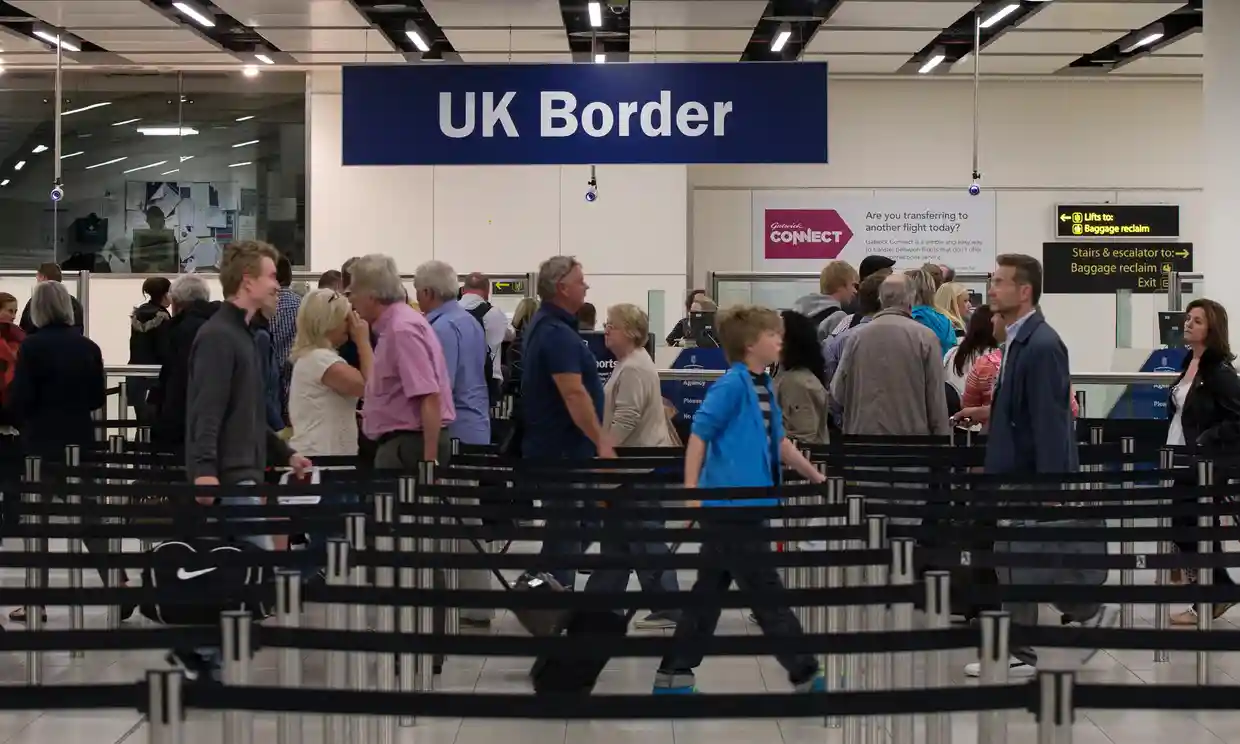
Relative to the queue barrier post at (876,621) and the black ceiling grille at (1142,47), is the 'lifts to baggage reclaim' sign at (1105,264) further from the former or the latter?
the queue barrier post at (876,621)

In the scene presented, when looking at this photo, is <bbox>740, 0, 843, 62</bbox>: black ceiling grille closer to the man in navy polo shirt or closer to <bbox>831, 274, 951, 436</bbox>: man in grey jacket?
<bbox>831, 274, 951, 436</bbox>: man in grey jacket

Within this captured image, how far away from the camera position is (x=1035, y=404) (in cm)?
539

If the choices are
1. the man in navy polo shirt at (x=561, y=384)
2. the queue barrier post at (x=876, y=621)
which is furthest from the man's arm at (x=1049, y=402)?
the man in navy polo shirt at (x=561, y=384)

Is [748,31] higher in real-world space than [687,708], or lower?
higher

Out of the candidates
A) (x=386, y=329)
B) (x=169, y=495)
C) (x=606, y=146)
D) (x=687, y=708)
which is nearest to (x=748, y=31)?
(x=606, y=146)

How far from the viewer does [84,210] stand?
57.1ft

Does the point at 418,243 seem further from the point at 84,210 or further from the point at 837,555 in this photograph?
the point at 837,555

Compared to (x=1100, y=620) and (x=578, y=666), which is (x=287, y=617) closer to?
(x=578, y=666)

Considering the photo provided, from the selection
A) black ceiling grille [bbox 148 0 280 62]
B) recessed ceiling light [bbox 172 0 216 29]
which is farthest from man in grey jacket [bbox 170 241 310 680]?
black ceiling grille [bbox 148 0 280 62]

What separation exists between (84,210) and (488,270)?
182 inches

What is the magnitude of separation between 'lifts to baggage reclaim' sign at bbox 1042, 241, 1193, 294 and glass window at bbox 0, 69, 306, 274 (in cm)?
863

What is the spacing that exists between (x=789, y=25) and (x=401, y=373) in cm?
914

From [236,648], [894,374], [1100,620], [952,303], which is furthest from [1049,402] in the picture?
[952,303]

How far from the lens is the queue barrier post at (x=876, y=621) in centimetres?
399
